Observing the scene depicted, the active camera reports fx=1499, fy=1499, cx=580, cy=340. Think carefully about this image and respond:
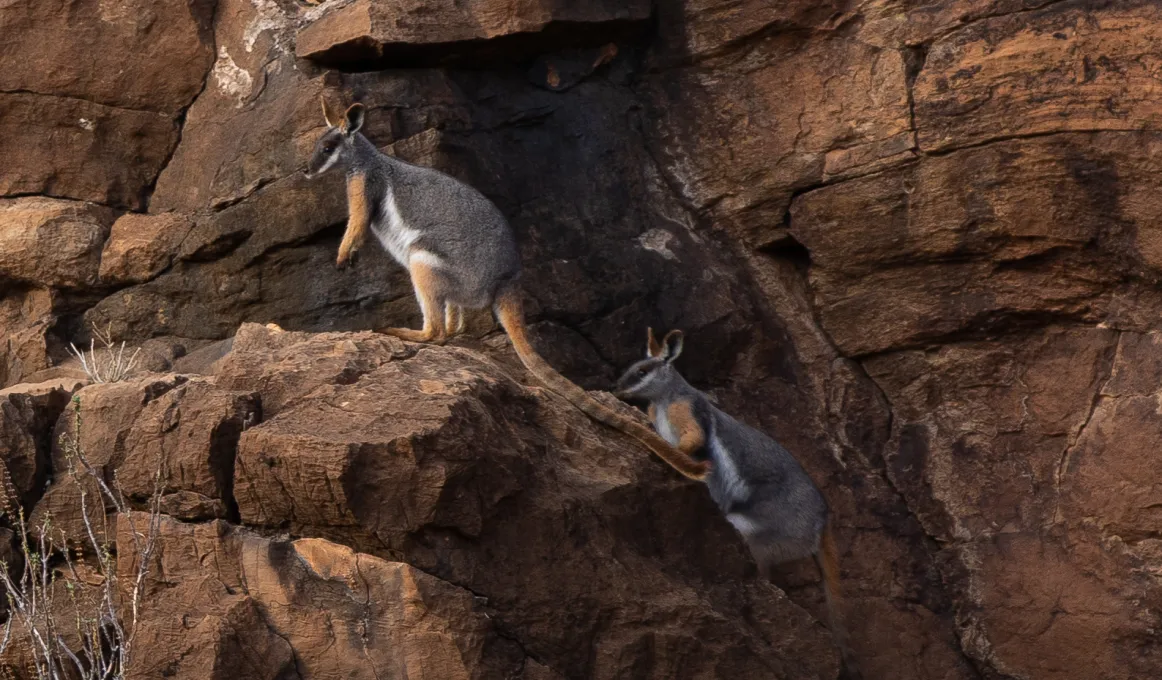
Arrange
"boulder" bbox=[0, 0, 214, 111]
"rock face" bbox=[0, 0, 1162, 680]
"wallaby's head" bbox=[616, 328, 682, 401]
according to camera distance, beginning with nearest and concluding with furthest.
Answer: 1. "rock face" bbox=[0, 0, 1162, 680]
2. "wallaby's head" bbox=[616, 328, 682, 401]
3. "boulder" bbox=[0, 0, 214, 111]

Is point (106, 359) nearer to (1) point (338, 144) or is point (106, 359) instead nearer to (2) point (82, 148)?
(2) point (82, 148)

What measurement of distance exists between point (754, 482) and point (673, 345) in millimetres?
1074

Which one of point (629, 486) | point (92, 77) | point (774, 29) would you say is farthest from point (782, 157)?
point (92, 77)

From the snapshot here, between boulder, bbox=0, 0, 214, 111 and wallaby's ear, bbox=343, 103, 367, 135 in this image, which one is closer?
wallaby's ear, bbox=343, 103, 367, 135

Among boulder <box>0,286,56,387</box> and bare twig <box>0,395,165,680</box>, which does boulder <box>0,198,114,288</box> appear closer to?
boulder <box>0,286,56,387</box>

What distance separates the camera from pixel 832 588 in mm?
9445

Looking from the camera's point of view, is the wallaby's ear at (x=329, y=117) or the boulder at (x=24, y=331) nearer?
the wallaby's ear at (x=329, y=117)

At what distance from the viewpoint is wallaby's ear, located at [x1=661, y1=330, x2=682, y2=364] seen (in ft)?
31.7

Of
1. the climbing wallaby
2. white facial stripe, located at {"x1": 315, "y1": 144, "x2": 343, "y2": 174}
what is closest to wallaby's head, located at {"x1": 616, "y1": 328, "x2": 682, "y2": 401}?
the climbing wallaby

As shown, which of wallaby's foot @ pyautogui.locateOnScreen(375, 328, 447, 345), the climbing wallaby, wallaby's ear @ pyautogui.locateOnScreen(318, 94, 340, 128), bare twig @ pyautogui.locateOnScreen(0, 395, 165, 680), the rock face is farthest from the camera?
wallaby's ear @ pyautogui.locateOnScreen(318, 94, 340, 128)

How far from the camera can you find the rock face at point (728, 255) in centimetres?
823

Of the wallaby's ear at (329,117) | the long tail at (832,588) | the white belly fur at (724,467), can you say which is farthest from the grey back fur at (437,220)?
the long tail at (832,588)

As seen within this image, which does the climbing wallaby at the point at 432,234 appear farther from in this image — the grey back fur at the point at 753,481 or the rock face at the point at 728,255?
the grey back fur at the point at 753,481

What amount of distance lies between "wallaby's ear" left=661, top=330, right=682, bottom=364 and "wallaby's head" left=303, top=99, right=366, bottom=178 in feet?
7.71
